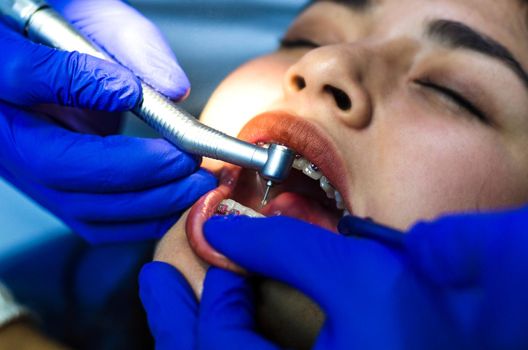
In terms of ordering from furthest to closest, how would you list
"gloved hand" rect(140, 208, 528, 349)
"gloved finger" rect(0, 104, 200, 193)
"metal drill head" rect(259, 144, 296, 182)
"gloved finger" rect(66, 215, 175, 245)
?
"gloved finger" rect(66, 215, 175, 245) → "gloved finger" rect(0, 104, 200, 193) → "metal drill head" rect(259, 144, 296, 182) → "gloved hand" rect(140, 208, 528, 349)

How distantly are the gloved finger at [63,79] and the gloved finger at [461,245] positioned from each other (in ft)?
1.96

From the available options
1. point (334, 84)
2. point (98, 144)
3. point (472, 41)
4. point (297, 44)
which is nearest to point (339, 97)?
point (334, 84)

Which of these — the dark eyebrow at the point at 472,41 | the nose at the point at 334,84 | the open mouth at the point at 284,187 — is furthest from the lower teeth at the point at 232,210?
the dark eyebrow at the point at 472,41

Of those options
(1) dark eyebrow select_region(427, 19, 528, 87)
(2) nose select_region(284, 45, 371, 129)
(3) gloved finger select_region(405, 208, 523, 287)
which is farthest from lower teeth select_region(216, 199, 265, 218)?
(1) dark eyebrow select_region(427, 19, 528, 87)

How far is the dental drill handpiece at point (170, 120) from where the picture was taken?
92cm

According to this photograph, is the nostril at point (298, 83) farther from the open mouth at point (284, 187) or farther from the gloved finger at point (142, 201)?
the gloved finger at point (142, 201)

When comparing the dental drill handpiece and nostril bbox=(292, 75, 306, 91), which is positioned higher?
nostril bbox=(292, 75, 306, 91)

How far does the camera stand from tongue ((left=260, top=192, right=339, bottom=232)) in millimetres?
1100

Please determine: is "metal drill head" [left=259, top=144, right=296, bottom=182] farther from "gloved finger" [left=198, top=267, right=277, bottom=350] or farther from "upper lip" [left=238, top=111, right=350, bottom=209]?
"gloved finger" [left=198, top=267, right=277, bottom=350]

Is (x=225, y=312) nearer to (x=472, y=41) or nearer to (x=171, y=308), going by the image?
(x=171, y=308)

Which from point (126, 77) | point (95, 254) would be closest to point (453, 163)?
point (126, 77)

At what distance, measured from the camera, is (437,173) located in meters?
0.90

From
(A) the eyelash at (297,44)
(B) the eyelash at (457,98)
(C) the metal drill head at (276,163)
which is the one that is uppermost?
(B) the eyelash at (457,98)

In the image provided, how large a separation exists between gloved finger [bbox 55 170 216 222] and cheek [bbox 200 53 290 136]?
12 centimetres
